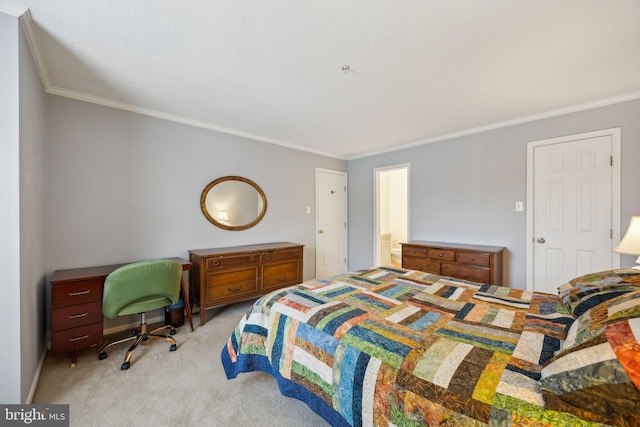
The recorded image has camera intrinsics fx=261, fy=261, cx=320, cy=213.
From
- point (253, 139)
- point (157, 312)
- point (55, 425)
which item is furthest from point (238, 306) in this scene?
point (253, 139)

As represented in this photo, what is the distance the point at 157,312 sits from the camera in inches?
119

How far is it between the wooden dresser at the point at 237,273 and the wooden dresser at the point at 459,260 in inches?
67.2

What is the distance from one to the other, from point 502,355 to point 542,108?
9.84 ft

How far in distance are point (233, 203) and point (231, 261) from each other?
0.90 metres


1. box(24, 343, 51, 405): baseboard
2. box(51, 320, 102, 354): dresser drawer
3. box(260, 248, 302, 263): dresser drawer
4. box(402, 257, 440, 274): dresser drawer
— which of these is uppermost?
box(260, 248, 302, 263): dresser drawer

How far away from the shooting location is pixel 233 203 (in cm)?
365

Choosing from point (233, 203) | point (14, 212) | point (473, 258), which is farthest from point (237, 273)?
point (473, 258)

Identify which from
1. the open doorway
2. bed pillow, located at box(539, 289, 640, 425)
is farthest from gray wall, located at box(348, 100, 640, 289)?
bed pillow, located at box(539, 289, 640, 425)

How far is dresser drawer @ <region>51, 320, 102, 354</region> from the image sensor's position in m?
2.09

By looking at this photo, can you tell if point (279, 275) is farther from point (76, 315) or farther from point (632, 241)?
point (632, 241)

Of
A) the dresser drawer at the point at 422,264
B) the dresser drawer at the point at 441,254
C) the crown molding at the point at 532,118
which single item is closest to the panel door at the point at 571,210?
the crown molding at the point at 532,118

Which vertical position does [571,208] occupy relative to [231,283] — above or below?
above

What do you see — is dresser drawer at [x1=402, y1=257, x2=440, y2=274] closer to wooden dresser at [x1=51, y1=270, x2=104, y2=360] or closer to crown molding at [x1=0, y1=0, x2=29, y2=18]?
wooden dresser at [x1=51, y1=270, x2=104, y2=360]

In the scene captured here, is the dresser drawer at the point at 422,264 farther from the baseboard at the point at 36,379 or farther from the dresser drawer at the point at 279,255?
the baseboard at the point at 36,379
